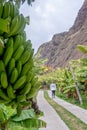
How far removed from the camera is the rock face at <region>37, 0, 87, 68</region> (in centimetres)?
9006

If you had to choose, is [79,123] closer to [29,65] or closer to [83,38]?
[29,65]

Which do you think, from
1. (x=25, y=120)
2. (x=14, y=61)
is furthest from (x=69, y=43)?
(x=14, y=61)

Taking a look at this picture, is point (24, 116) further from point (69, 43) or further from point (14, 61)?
point (69, 43)

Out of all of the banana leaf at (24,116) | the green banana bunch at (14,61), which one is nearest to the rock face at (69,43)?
the banana leaf at (24,116)

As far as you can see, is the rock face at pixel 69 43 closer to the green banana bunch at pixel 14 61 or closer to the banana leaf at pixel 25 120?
the banana leaf at pixel 25 120

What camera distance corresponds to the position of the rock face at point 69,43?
90.1 m

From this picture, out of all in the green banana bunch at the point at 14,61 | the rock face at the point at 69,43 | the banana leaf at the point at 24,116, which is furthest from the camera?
the rock face at the point at 69,43

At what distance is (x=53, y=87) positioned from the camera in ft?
100

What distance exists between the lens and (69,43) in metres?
98.8

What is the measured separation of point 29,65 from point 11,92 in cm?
25

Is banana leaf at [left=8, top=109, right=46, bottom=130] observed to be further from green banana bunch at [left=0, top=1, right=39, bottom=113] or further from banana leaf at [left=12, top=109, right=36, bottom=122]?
green banana bunch at [left=0, top=1, right=39, bottom=113]

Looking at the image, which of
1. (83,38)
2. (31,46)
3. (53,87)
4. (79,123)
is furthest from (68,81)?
(83,38)

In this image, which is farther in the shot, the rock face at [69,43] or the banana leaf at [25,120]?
the rock face at [69,43]

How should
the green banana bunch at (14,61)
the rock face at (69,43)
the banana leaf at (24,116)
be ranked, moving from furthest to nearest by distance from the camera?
the rock face at (69,43), the banana leaf at (24,116), the green banana bunch at (14,61)
